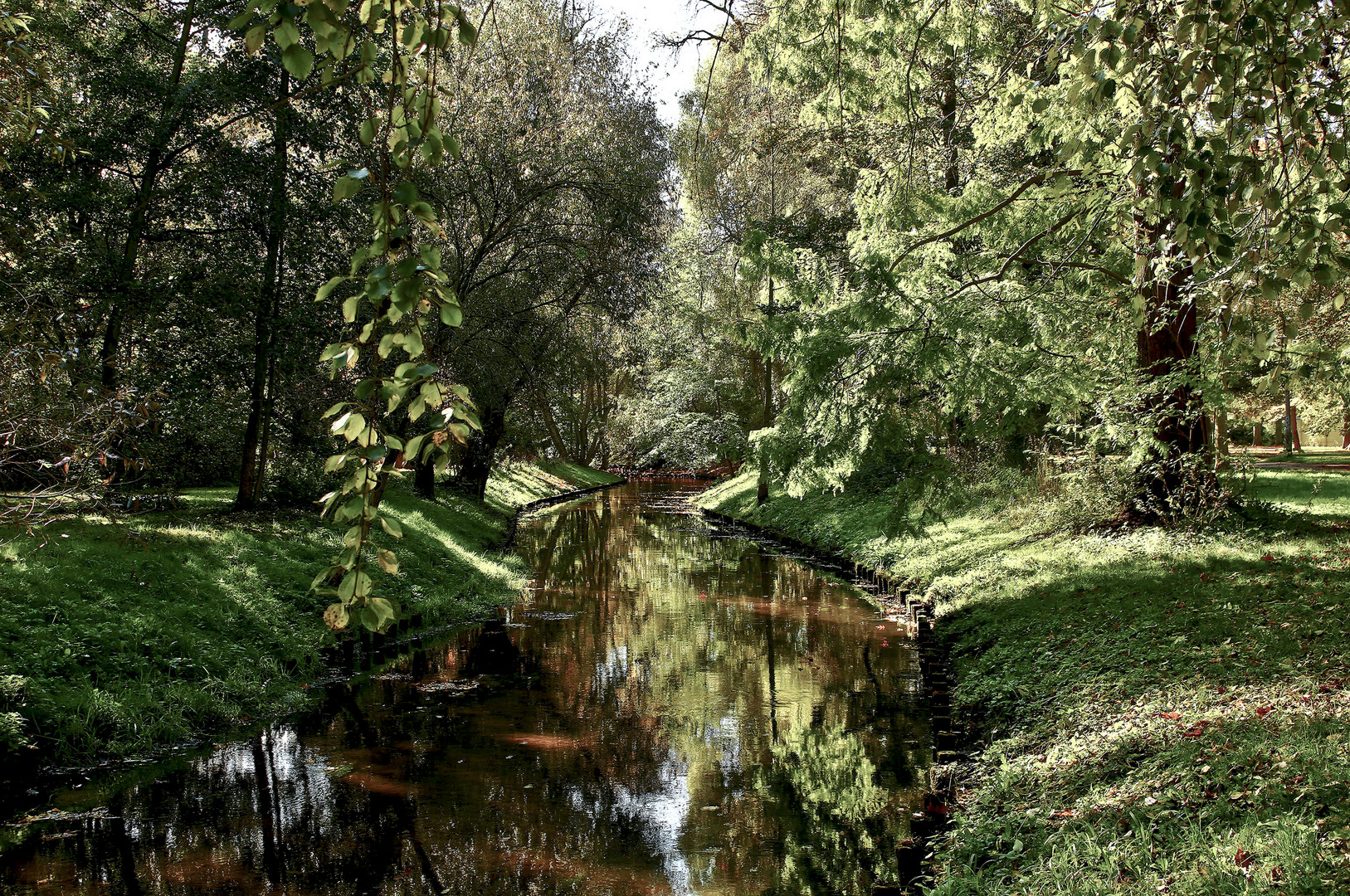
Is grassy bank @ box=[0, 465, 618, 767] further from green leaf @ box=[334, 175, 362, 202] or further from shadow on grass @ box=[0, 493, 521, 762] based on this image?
green leaf @ box=[334, 175, 362, 202]

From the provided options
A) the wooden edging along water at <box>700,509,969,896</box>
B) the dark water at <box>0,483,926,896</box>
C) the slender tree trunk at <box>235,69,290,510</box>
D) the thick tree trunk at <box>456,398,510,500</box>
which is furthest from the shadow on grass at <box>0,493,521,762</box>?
the thick tree trunk at <box>456,398,510,500</box>

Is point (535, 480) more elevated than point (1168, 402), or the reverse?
point (1168, 402)

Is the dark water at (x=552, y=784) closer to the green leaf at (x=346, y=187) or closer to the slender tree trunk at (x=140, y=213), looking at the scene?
the green leaf at (x=346, y=187)

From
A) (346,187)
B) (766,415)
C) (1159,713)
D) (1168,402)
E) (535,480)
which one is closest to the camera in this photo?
(346,187)

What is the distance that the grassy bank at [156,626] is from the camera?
24.3ft

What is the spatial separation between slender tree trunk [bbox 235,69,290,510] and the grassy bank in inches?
60.9

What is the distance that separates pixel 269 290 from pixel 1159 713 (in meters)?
12.6

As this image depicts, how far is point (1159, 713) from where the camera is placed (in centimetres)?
600

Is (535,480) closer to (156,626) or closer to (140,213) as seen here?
(140,213)

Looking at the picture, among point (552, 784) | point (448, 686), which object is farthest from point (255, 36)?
point (448, 686)

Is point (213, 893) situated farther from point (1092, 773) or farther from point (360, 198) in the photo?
point (360, 198)

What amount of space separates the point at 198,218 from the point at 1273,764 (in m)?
14.0

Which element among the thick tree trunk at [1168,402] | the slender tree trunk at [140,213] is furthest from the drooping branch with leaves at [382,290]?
the slender tree trunk at [140,213]

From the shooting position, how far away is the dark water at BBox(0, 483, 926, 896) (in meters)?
5.64
